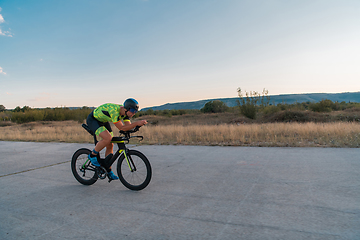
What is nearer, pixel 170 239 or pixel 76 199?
pixel 170 239

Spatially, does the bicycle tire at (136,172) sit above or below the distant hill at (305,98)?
below

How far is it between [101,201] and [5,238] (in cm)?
135

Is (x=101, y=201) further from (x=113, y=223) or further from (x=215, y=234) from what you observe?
(x=215, y=234)

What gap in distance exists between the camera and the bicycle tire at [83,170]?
4797 millimetres


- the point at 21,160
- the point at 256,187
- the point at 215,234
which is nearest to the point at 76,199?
the point at 215,234

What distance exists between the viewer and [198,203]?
11.9ft

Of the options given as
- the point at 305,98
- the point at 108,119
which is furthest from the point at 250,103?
the point at 305,98

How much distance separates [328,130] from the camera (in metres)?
10.9

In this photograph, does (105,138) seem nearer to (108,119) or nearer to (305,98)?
(108,119)

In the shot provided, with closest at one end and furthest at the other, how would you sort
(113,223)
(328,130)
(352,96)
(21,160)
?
(113,223), (21,160), (328,130), (352,96)

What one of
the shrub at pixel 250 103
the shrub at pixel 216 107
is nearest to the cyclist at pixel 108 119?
the shrub at pixel 250 103

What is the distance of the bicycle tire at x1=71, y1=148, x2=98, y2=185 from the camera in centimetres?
480

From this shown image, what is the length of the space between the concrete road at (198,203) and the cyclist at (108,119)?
81 cm

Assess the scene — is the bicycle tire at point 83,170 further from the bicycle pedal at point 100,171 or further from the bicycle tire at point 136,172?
the bicycle tire at point 136,172
